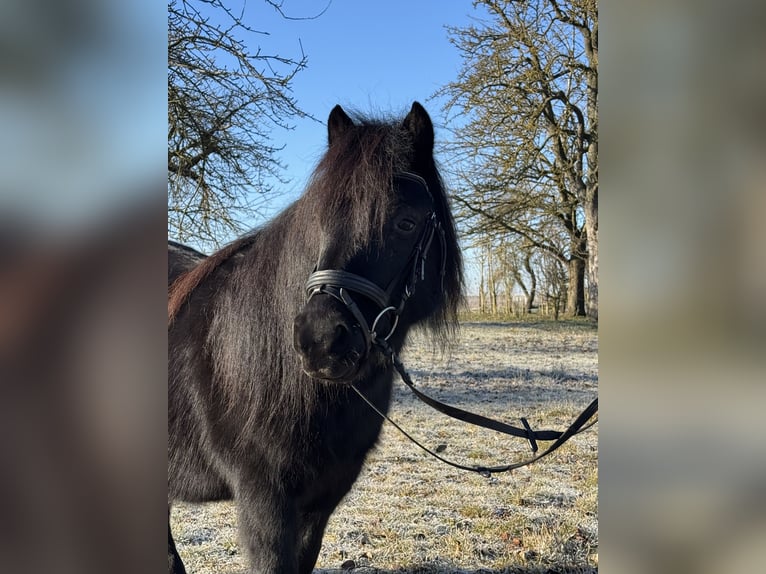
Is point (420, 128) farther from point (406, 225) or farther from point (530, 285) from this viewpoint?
point (530, 285)

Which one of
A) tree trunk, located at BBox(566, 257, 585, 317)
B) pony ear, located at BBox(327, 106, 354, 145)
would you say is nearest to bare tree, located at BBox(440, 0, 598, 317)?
tree trunk, located at BBox(566, 257, 585, 317)

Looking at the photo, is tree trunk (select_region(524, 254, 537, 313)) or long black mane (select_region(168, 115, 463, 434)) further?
tree trunk (select_region(524, 254, 537, 313))

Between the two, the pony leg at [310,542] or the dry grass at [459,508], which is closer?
the pony leg at [310,542]

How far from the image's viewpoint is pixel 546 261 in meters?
10.8

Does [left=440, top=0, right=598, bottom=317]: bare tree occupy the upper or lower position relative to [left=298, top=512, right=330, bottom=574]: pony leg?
upper

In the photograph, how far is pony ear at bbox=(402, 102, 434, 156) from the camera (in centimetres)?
200

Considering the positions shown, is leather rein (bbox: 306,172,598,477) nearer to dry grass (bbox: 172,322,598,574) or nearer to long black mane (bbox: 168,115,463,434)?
long black mane (bbox: 168,115,463,434)

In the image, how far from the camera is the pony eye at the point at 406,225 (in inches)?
71.9

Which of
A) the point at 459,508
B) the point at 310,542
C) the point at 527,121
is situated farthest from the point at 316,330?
the point at 527,121

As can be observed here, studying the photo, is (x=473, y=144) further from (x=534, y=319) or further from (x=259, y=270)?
(x=259, y=270)
